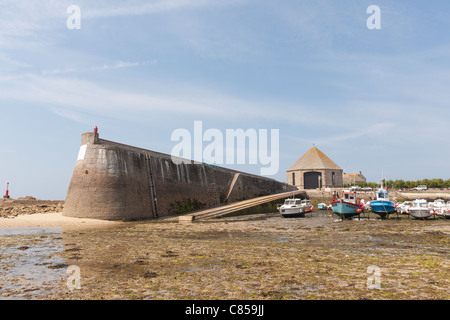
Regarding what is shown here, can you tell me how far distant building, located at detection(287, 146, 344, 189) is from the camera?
7800 cm

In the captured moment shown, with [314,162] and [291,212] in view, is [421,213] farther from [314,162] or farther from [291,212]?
[314,162]

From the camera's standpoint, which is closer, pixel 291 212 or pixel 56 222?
pixel 56 222

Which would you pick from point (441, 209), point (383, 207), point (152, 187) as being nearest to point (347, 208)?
point (383, 207)

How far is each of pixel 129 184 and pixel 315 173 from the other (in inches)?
2293

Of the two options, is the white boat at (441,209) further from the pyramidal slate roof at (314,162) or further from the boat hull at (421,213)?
the pyramidal slate roof at (314,162)

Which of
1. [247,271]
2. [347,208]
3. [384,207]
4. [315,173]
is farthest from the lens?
[315,173]

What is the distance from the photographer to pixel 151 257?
1213cm

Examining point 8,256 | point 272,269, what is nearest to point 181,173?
point 8,256

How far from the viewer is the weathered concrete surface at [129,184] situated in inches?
1127

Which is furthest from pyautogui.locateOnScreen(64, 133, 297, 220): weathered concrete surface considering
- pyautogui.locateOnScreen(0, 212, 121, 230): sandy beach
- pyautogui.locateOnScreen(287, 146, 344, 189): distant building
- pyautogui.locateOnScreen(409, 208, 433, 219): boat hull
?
pyautogui.locateOnScreen(287, 146, 344, 189): distant building

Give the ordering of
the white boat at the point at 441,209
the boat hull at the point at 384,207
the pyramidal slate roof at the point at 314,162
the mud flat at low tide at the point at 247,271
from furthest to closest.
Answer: the pyramidal slate roof at the point at 314,162 → the boat hull at the point at 384,207 → the white boat at the point at 441,209 → the mud flat at low tide at the point at 247,271

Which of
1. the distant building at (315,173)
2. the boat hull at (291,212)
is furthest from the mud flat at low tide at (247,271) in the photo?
the distant building at (315,173)

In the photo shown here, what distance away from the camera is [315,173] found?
3115 inches
